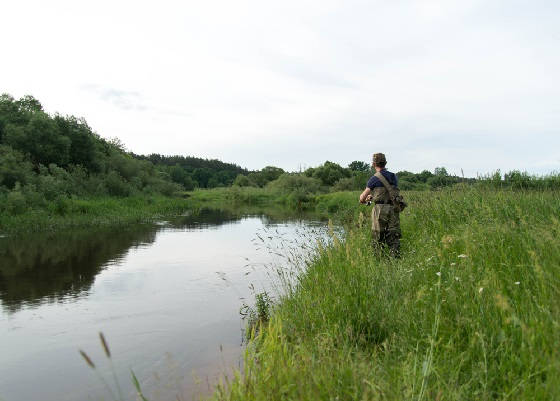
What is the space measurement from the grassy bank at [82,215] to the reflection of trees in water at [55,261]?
74.2 inches

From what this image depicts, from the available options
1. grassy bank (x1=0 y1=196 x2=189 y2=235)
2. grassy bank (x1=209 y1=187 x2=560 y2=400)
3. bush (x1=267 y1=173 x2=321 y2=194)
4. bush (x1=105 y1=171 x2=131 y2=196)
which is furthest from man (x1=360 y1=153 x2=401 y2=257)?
bush (x1=267 y1=173 x2=321 y2=194)

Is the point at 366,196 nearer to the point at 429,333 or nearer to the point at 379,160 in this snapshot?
the point at 379,160

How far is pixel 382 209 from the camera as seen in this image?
827cm

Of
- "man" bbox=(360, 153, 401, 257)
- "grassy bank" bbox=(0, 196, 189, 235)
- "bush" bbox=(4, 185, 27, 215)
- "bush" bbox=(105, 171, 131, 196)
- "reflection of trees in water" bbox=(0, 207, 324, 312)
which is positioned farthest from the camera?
"bush" bbox=(105, 171, 131, 196)

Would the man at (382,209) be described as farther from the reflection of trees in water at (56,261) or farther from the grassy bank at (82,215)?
the grassy bank at (82,215)

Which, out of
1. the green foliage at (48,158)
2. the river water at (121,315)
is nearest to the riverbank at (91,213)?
→ the green foliage at (48,158)

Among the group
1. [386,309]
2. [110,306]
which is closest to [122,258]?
[110,306]

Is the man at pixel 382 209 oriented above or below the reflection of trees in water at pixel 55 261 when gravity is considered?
above

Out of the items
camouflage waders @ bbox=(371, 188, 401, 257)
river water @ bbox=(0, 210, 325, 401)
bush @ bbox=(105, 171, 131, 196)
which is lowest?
river water @ bbox=(0, 210, 325, 401)

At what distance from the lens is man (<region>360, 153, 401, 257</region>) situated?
8.27 meters

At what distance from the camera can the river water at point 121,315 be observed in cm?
562

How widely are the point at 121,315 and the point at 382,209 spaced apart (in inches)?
224

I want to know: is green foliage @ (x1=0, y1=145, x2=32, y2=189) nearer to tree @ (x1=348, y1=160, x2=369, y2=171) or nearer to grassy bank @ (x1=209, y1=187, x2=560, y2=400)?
grassy bank @ (x1=209, y1=187, x2=560, y2=400)

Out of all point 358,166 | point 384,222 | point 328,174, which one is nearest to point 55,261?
point 384,222
